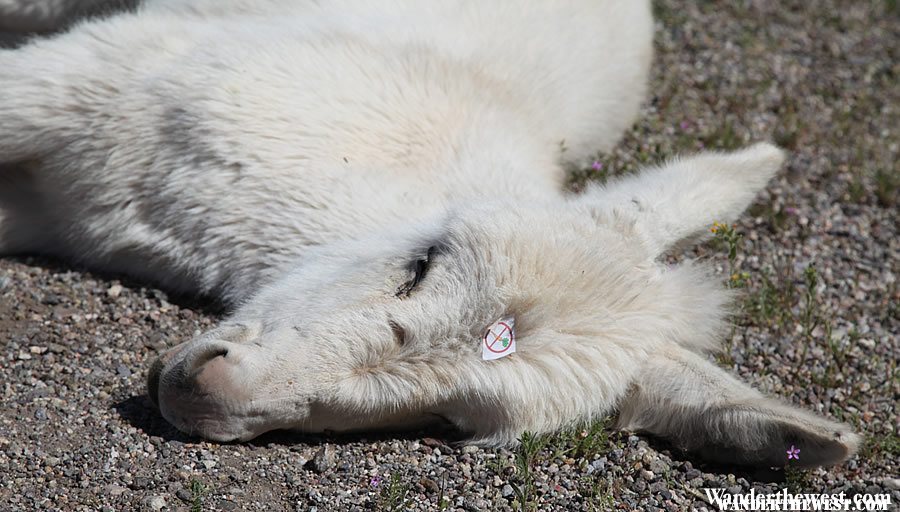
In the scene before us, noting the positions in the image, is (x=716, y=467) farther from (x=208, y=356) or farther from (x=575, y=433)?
(x=208, y=356)

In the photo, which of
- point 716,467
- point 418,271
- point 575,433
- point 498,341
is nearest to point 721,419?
point 716,467

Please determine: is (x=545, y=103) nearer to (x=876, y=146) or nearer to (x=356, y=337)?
(x=356, y=337)

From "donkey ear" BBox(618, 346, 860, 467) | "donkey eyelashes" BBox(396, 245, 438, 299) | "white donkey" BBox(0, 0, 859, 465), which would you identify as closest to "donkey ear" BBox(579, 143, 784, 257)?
"white donkey" BBox(0, 0, 859, 465)

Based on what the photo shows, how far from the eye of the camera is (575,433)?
3.71m

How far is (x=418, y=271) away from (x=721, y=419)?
1.15 m

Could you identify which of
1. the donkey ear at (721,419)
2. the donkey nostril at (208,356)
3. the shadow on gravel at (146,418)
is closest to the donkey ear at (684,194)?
the donkey ear at (721,419)

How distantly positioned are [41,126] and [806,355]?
11.2 feet

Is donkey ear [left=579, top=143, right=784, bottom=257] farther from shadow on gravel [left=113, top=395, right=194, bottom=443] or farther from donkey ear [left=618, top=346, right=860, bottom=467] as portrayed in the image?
shadow on gravel [left=113, top=395, right=194, bottom=443]

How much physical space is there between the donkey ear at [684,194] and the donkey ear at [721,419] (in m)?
0.47

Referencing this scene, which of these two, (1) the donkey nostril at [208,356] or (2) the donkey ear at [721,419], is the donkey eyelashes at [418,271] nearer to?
(1) the donkey nostril at [208,356]

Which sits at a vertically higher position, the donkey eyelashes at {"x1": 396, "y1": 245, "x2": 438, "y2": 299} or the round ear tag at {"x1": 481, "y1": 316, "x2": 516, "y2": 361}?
the donkey eyelashes at {"x1": 396, "y1": 245, "x2": 438, "y2": 299}

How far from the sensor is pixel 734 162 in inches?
168

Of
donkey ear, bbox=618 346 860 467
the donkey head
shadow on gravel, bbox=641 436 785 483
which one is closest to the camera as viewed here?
the donkey head

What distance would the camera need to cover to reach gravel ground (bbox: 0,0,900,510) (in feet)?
10.9
